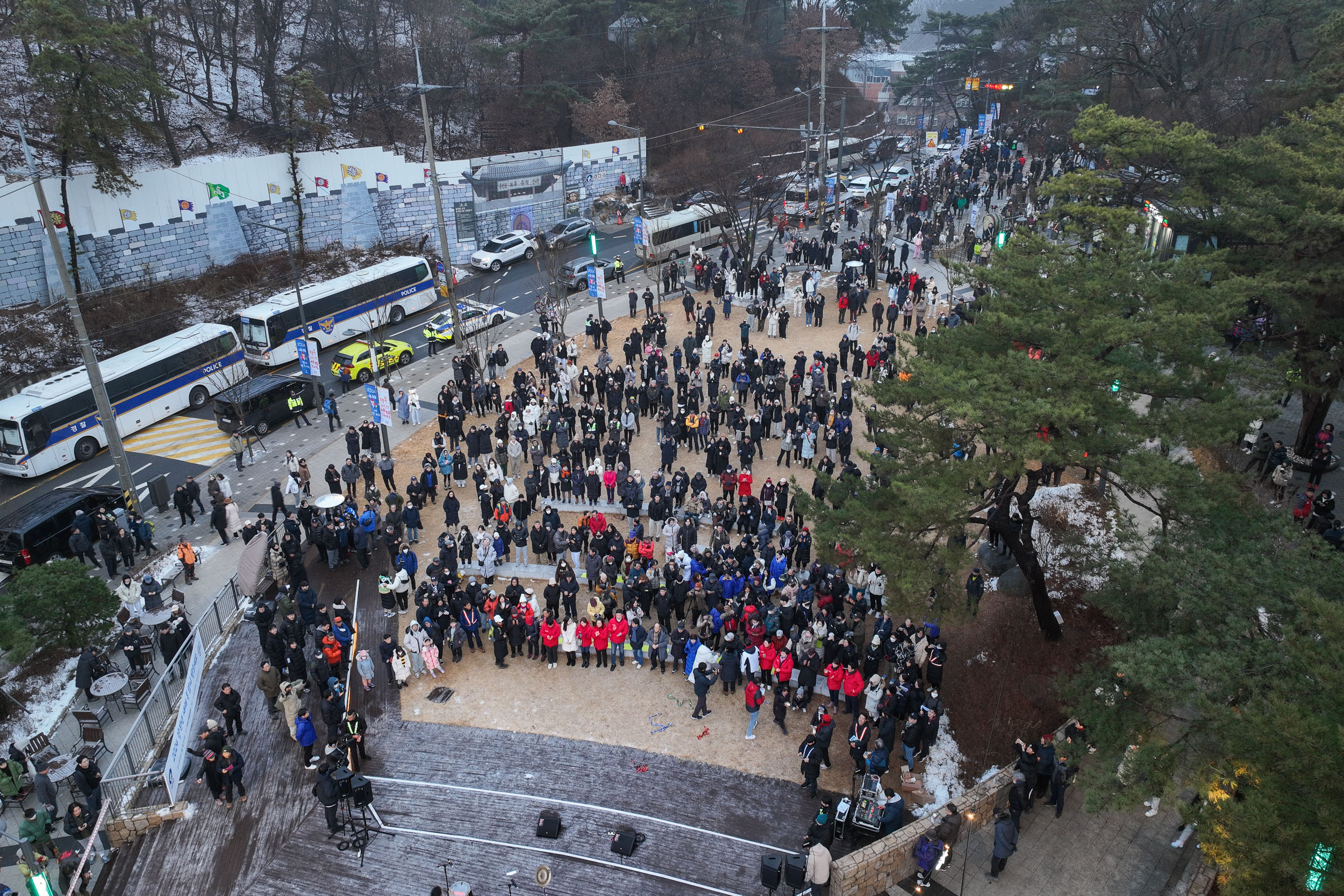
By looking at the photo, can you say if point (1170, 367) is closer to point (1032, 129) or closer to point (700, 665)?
point (700, 665)

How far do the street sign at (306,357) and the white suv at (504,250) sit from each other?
47.9 feet

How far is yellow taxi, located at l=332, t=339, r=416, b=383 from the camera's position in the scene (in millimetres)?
29406

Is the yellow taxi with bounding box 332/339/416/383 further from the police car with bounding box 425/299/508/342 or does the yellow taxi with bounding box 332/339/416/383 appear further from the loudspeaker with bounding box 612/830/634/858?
the loudspeaker with bounding box 612/830/634/858

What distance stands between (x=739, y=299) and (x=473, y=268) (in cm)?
1318

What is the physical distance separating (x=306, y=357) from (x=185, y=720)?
1517 cm

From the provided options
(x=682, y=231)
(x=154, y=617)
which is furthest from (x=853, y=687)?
(x=682, y=231)

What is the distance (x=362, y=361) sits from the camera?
29.6 metres

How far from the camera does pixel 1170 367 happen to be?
13.4m

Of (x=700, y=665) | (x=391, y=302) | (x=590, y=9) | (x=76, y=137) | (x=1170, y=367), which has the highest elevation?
(x=590, y=9)

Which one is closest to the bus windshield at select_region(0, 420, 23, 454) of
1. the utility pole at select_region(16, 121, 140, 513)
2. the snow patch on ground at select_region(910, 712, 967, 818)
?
the utility pole at select_region(16, 121, 140, 513)

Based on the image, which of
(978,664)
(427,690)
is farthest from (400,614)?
(978,664)

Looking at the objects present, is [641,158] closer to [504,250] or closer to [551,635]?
[504,250]

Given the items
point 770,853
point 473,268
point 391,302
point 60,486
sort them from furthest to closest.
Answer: point 473,268 → point 391,302 → point 60,486 → point 770,853

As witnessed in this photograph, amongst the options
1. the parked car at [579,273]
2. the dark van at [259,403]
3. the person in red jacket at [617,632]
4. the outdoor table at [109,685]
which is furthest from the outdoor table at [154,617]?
the parked car at [579,273]
